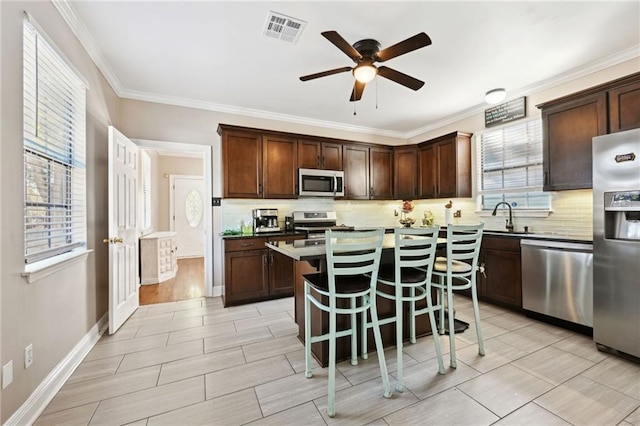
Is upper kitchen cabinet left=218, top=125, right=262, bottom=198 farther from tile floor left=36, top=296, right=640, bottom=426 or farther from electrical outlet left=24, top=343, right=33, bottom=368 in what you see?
electrical outlet left=24, top=343, right=33, bottom=368

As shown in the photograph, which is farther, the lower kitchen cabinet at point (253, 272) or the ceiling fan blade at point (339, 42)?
the lower kitchen cabinet at point (253, 272)

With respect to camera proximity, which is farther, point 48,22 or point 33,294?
point 48,22

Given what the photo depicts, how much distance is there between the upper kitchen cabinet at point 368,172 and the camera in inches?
191

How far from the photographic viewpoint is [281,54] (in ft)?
9.04

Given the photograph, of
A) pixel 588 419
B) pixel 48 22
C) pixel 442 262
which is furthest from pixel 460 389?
pixel 48 22

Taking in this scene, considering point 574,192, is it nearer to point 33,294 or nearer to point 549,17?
point 549,17

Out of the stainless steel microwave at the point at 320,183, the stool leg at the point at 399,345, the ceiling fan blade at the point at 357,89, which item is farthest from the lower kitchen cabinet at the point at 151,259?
the stool leg at the point at 399,345

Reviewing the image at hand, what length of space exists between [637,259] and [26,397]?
4337 mm

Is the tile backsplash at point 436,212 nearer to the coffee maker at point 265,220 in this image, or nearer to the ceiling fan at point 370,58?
the coffee maker at point 265,220

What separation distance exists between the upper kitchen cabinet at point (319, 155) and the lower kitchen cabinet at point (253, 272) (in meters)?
1.27

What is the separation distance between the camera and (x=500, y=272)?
3.36 metres

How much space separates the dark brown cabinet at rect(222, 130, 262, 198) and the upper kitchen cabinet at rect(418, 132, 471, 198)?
287cm

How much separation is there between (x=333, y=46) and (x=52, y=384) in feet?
11.3

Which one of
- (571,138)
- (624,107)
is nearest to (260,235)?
(571,138)
